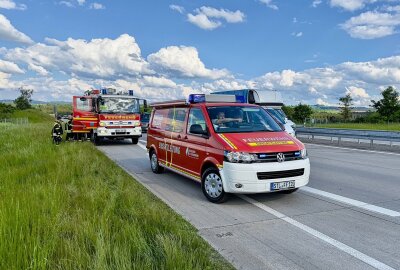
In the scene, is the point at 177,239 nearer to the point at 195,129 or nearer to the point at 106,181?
the point at 195,129

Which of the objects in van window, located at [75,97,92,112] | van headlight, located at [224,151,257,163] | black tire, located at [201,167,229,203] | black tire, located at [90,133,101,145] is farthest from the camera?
van window, located at [75,97,92,112]

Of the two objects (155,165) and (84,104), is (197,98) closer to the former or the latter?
(155,165)

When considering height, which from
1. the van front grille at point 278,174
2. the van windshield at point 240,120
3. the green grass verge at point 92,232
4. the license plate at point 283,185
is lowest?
the green grass verge at point 92,232

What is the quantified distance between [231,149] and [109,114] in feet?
41.6

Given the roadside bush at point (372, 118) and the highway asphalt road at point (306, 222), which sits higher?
the roadside bush at point (372, 118)

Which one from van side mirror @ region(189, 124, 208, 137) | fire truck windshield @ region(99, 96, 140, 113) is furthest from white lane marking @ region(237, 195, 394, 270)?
fire truck windshield @ region(99, 96, 140, 113)

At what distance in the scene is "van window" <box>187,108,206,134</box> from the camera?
6928 mm

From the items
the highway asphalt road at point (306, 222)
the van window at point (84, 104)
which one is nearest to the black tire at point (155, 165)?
the highway asphalt road at point (306, 222)

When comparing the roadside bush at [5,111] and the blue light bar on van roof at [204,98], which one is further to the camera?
the roadside bush at [5,111]

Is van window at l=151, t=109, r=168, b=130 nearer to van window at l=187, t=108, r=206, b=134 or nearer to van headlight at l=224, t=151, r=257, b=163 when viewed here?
van window at l=187, t=108, r=206, b=134

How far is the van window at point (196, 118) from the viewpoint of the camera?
6.93m

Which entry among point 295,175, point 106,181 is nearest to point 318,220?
point 295,175

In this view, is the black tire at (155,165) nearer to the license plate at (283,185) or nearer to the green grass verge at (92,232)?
the green grass verge at (92,232)

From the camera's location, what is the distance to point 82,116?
18.6 metres
